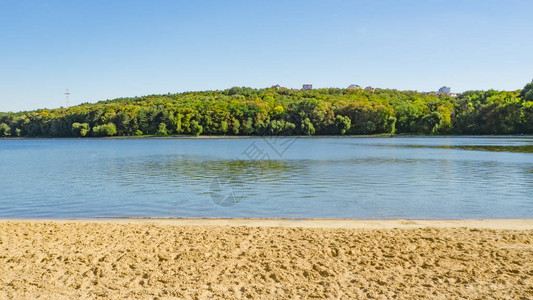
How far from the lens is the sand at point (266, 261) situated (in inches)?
251

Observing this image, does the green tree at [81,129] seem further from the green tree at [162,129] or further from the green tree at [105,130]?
the green tree at [162,129]

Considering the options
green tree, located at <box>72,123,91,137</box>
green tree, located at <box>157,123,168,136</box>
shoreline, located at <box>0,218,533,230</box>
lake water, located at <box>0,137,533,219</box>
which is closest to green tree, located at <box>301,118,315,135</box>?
green tree, located at <box>157,123,168,136</box>

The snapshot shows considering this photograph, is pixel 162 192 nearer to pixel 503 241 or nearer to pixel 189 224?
pixel 189 224

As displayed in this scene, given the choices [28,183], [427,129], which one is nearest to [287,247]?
[28,183]

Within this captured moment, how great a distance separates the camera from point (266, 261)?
7.68 metres

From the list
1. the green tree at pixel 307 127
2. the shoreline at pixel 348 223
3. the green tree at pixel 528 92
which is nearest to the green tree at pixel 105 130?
the green tree at pixel 307 127

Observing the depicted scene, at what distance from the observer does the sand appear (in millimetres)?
6375

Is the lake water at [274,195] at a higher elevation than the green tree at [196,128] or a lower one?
→ lower

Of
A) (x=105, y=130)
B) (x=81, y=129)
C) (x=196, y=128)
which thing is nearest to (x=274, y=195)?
(x=196, y=128)

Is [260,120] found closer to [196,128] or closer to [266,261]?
→ [196,128]

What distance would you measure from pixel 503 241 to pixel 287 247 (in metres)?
4.64

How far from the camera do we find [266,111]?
146000mm

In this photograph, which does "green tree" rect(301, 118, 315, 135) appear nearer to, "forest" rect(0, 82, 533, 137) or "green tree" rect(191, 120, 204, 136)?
"forest" rect(0, 82, 533, 137)

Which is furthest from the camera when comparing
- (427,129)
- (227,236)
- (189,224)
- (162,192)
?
(427,129)
